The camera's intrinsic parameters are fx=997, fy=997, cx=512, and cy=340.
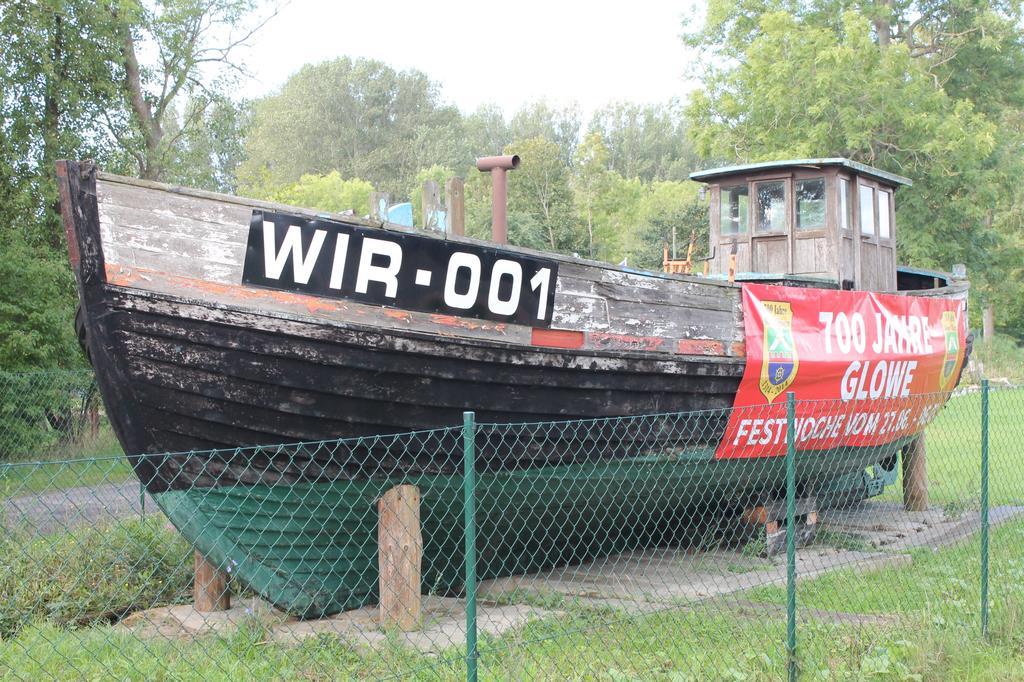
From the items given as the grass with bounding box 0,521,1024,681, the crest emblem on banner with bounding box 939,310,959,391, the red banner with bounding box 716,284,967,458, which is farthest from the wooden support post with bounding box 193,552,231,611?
the crest emblem on banner with bounding box 939,310,959,391

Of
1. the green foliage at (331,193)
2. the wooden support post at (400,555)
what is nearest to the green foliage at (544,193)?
the green foliage at (331,193)

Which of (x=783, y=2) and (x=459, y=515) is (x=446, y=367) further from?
(x=783, y=2)

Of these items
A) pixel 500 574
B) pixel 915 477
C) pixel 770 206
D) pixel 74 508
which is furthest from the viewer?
pixel 915 477

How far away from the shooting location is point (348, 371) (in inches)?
215

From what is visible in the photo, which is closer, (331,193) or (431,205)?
(431,205)

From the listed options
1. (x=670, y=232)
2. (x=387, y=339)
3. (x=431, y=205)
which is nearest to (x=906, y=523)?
(x=431, y=205)

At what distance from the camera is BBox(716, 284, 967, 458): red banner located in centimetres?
747

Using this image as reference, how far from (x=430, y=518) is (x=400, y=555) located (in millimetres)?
490

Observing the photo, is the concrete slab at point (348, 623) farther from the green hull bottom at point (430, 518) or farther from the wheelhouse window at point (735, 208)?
the wheelhouse window at point (735, 208)

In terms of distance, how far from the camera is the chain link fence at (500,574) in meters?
5.16

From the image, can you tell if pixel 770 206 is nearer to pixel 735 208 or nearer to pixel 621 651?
pixel 735 208

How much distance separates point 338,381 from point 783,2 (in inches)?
1044

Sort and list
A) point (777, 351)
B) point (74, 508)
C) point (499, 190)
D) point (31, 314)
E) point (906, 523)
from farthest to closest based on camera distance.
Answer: point (31, 314), point (906, 523), point (74, 508), point (777, 351), point (499, 190)

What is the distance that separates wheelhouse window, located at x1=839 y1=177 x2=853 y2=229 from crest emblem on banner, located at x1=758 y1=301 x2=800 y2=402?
2676 millimetres
